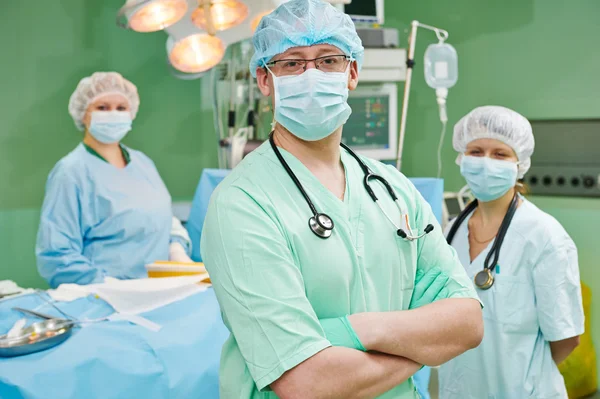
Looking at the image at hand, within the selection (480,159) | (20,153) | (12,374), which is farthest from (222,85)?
(12,374)

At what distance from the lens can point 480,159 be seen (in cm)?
187

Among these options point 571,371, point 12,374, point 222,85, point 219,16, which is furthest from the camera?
point 222,85

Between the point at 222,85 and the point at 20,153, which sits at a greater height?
the point at 222,85

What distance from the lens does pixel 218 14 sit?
2.25 metres

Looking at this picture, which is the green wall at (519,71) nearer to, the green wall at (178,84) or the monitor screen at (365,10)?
the green wall at (178,84)

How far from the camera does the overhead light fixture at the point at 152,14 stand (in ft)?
6.82

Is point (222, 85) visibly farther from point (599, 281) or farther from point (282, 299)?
point (282, 299)

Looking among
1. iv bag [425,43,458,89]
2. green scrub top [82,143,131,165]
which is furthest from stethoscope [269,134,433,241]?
iv bag [425,43,458,89]

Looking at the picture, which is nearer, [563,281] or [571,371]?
[563,281]

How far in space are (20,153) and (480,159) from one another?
2.20 meters

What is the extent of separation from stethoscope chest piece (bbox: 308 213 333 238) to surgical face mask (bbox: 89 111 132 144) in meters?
1.66

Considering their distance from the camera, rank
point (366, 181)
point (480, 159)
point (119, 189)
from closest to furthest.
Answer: point (366, 181)
point (480, 159)
point (119, 189)

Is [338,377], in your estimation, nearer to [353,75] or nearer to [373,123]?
[353,75]

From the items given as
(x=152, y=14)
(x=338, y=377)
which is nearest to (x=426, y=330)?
(x=338, y=377)
